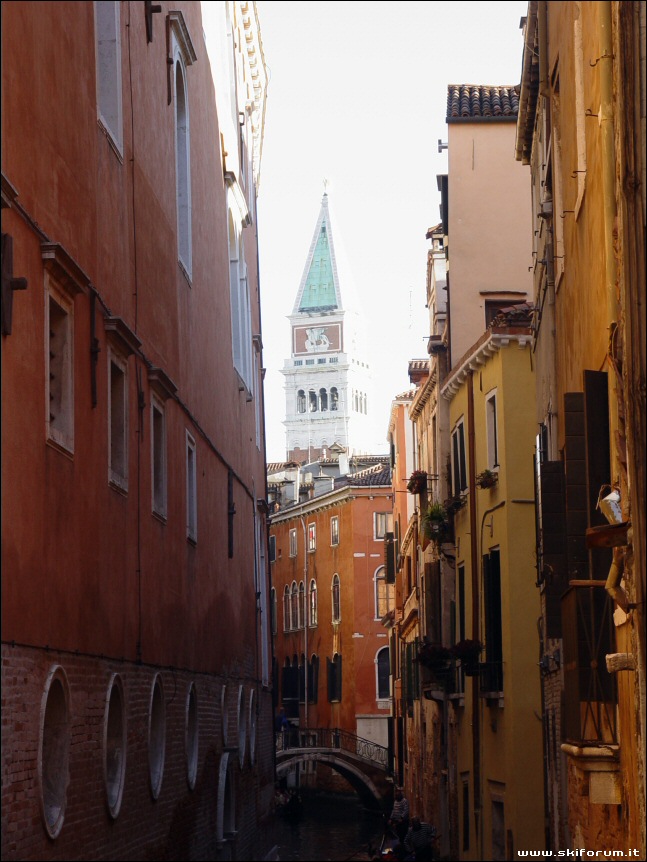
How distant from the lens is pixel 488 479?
24.2 m

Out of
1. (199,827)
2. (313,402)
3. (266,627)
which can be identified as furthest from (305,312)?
(199,827)

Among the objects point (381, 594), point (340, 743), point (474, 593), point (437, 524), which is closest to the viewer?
point (474, 593)

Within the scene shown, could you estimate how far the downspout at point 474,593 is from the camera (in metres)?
25.2

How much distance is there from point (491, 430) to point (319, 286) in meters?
137

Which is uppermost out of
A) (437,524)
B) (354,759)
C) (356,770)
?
(437,524)

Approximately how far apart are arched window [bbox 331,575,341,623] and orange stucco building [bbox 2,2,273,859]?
3582 cm

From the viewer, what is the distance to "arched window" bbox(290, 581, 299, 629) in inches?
2611

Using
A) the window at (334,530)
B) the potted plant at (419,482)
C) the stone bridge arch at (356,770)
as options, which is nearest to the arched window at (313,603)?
the window at (334,530)

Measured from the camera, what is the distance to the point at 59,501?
11.9 m

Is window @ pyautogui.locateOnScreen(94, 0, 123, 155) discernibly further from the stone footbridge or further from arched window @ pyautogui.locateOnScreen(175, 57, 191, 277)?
the stone footbridge

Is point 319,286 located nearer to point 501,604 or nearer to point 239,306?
point 239,306

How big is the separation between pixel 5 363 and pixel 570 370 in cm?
649

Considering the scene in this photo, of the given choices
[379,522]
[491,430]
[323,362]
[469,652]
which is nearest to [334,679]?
[379,522]

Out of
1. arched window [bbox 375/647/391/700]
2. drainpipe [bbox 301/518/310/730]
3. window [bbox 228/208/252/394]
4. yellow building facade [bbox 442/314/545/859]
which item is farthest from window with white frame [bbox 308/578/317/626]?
yellow building facade [bbox 442/314/545/859]
